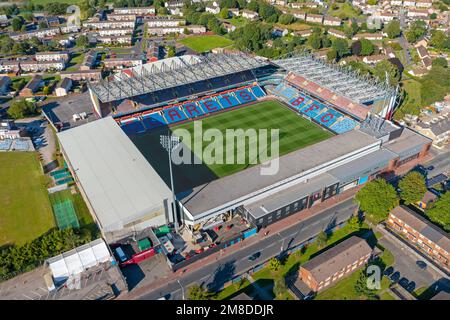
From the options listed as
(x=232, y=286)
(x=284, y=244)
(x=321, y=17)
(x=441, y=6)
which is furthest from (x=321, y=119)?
(x=441, y=6)

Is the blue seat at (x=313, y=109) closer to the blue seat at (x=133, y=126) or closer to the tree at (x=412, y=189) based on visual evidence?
the tree at (x=412, y=189)

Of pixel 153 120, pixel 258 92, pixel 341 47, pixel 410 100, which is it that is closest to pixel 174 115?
pixel 153 120

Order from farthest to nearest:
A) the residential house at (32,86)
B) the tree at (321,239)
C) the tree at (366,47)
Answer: the tree at (366,47)
the residential house at (32,86)
the tree at (321,239)

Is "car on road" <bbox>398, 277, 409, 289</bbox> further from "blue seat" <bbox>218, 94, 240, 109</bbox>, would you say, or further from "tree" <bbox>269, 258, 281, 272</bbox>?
"blue seat" <bbox>218, 94, 240, 109</bbox>

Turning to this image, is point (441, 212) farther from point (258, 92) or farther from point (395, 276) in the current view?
point (258, 92)

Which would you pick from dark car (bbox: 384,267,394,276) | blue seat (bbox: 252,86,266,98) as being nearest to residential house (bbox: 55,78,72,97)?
blue seat (bbox: 252,86,266,98)

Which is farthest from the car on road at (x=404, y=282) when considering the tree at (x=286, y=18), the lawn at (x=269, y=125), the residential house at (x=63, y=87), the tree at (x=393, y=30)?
the tree at (x=286, y=18)
